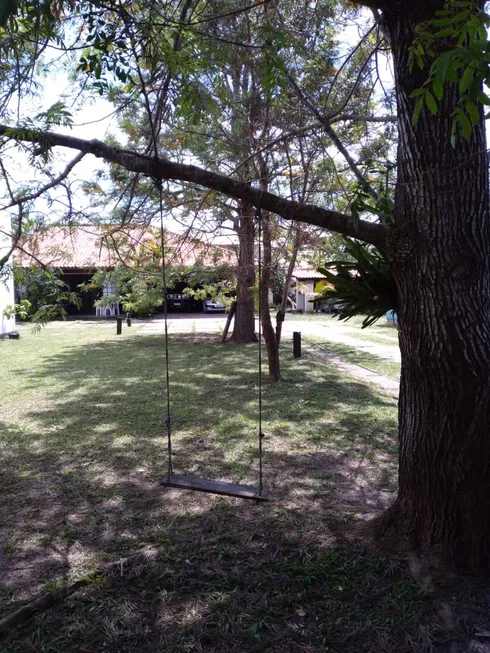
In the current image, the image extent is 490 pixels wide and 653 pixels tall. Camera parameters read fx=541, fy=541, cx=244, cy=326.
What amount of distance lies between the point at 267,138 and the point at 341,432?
4.36 meters

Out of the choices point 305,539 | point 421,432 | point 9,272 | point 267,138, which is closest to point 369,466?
point 305,539

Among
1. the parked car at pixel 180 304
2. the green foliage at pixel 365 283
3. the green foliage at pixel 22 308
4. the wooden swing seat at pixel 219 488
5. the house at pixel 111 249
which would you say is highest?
the house at pixel 111 249

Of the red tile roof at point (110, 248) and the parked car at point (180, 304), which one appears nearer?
the red tile roof at point (110, 248)

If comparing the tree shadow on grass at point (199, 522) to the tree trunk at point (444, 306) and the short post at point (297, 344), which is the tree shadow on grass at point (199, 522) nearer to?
the tree trunk at point (444, 306)

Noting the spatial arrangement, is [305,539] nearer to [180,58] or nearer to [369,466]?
[369,466]

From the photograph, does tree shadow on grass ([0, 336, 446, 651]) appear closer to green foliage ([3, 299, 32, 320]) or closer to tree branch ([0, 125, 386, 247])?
green foliage ([3, 299, 32, 320])

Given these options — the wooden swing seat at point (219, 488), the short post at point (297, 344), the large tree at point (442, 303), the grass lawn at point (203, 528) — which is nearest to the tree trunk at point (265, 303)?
the grass lawn at point (203, 528)

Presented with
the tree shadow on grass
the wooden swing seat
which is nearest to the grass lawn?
the tree shadow on grass

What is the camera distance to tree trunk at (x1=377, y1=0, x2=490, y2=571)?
2787 millimetres

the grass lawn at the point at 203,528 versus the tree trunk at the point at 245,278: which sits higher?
the tree trunk at the point at 245,278

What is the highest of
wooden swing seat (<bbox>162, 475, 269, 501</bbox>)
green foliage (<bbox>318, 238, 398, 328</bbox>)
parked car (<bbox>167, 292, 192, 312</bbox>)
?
green foliage (<bbox>318, 238, 398, 328</bbox>)

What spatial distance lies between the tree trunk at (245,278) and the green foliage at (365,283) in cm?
206

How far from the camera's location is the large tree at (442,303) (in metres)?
2.79

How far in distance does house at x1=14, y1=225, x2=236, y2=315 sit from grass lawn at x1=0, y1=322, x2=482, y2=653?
1876 millimetres
